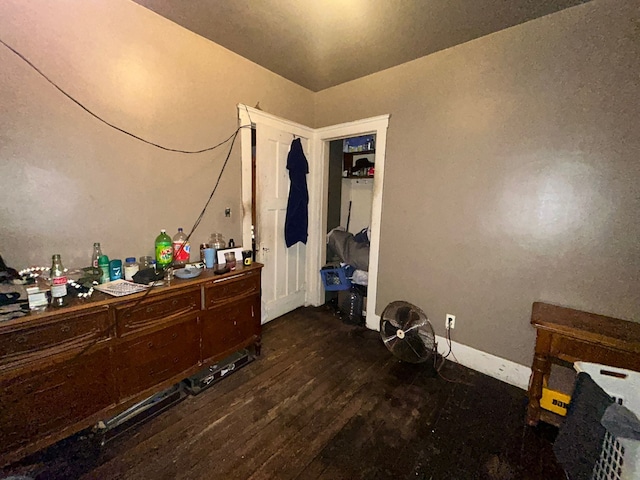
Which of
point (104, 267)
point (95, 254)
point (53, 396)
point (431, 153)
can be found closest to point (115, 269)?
point (104, 267)

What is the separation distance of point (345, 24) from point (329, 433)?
105 inches

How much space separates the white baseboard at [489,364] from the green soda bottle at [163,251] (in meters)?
2.31

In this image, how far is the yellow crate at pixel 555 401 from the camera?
5.13 ft


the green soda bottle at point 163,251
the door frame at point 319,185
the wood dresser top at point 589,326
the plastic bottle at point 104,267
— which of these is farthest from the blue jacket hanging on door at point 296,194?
the wood dresser top at point 589,326

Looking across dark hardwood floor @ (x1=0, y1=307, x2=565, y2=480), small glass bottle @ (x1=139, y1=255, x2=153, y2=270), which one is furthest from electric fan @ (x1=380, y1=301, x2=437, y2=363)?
small glass bottle @ (x1=139, y1=255, x2=153, y2=270)

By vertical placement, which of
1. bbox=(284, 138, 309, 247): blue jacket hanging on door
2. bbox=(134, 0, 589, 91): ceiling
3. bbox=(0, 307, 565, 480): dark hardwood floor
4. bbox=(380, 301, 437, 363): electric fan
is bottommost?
bbox=(0, 307, 565, 480): dark hardwood floor

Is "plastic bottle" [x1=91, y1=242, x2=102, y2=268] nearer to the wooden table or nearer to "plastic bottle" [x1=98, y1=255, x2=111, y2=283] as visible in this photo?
"plastic bottle" [x1=98, y1=255, x2=111, y2=283]

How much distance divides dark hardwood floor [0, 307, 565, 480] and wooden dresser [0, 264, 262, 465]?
21 centimetres

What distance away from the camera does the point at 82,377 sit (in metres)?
1.33

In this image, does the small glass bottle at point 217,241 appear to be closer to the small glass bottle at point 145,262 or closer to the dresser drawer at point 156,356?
the small glass bottle at point 145,262

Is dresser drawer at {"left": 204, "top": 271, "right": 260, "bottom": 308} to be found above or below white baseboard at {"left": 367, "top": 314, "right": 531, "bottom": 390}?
above

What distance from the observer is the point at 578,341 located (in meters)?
1.42

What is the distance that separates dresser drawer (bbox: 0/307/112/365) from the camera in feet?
3.71

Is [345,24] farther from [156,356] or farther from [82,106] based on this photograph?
[156,356]
